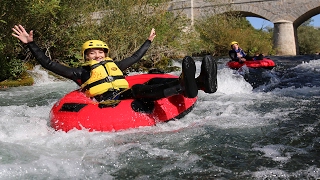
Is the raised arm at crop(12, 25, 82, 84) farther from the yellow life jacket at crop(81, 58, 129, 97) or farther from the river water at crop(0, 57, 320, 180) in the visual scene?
the river water at crop(0, 57, 320, 180)

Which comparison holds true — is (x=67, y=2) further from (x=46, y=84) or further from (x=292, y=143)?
(x=292, y=143)

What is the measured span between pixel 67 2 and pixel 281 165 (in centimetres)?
881

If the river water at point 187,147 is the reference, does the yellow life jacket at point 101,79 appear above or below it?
above

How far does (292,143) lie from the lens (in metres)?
3.41

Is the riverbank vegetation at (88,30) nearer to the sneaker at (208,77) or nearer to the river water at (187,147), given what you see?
the river water at (187,147)

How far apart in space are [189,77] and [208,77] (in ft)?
0.72

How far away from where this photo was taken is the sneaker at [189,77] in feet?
12.0

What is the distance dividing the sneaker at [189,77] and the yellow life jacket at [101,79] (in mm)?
1067

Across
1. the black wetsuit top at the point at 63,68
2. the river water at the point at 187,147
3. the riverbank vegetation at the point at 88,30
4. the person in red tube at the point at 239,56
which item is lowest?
the river water at the point at 187,147

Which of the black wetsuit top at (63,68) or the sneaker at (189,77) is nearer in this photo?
the sneaker at (189,77)

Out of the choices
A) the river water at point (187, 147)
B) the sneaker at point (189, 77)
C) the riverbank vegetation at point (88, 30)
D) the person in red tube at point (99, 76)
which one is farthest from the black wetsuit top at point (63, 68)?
the riverbank vegetation at point (88, 30)

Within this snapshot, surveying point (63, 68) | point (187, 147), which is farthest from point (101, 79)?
point (187, 147)

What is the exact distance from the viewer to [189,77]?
3.67 meters

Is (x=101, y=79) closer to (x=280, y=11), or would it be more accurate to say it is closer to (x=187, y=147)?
(x=187, y=147)
